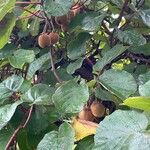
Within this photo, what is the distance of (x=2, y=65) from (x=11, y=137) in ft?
0.89

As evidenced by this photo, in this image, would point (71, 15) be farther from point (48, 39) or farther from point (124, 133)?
point (124, 133)

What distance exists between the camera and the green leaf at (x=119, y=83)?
27.8 inches

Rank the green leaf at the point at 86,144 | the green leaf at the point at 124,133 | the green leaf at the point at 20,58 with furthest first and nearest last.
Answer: the green leaf at the point at 20,58 → the green leaf at the point at 86,144 → the green leaf at the point at 124,133

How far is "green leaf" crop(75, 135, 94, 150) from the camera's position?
2.25 feet

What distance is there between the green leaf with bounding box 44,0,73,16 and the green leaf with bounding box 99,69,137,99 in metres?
0.16

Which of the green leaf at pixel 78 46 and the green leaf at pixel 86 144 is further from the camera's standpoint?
the green leaf at pixel 78 46

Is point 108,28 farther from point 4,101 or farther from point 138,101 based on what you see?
point 138,101

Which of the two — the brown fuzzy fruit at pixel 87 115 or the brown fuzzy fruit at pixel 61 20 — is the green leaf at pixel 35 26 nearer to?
the brown fuzzy fruit at pixel 61 20

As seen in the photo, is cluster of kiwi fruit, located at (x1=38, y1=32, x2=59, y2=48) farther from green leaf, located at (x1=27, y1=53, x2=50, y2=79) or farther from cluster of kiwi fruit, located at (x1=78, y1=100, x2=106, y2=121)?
cluster of kiwi fruit, located at (x1=78, y1=100, x2=106, y2=121)

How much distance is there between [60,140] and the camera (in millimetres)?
678

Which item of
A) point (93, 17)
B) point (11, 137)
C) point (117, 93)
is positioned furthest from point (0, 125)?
point (93, 17)

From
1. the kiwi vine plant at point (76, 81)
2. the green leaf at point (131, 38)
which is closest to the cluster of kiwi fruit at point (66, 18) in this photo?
the kiwi vine plant at point (76, 81)

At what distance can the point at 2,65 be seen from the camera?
99 centimetres

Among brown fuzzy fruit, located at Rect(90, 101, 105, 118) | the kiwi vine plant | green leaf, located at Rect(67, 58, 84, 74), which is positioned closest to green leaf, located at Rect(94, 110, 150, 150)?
the kiwi vine plant
